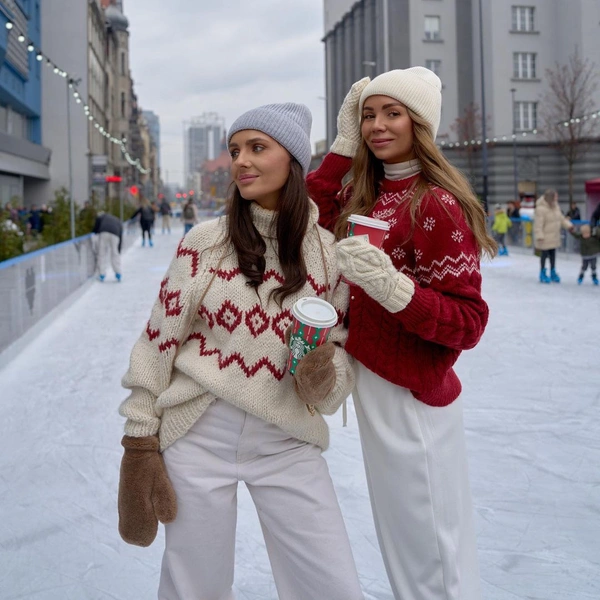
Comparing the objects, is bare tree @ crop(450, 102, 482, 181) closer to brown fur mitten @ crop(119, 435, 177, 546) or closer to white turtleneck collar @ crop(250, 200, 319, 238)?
white turtleneck collar @ crop(250, 200, 319, 238)

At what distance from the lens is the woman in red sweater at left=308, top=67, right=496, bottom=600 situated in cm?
195

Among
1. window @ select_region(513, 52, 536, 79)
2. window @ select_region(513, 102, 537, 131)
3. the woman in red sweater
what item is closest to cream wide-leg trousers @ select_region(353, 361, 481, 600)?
the woman in red sweater

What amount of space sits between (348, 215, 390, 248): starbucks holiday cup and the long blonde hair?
0.16 meters

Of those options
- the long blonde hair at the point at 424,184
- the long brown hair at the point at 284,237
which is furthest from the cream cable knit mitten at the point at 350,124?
the long brown hair at the point at 284,237

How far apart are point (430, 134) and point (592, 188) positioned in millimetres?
22458

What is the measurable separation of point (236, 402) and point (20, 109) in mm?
38029

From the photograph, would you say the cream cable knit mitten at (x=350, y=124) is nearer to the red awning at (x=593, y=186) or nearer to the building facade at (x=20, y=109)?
the red awning at (x=593, y=186)

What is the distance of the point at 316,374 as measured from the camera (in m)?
1.87

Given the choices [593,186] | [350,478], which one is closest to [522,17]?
[593,186]

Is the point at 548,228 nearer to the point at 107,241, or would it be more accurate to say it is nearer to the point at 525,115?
the point at 107,241

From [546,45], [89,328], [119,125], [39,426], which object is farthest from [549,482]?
[119,125]

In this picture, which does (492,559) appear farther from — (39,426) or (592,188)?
(592,188)

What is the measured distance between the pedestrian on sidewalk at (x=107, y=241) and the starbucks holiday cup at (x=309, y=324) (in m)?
12.9

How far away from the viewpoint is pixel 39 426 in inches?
201
